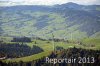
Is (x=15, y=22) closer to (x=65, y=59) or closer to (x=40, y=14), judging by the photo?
(x=40, y=14)

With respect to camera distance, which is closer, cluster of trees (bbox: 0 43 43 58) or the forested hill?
cluster of trees (bbox: 0 43 43 58)

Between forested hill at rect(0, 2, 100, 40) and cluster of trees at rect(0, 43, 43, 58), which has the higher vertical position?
forested hill at rect(0, 2, 100, 40)

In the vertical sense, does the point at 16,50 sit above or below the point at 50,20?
below

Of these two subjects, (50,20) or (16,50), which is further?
(50,20)

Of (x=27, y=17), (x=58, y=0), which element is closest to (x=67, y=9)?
(x=58, y=0)
